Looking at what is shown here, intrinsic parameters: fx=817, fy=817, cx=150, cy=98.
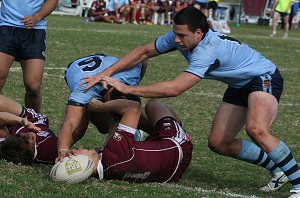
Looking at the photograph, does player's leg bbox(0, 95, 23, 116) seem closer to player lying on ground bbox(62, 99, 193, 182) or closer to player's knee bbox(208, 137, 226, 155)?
player lying on ground bbox(62, 99, 193, 182)

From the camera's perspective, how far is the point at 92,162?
6289 millimetres

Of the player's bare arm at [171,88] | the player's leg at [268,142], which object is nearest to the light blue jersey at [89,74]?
the player's bare arm at [171,88]

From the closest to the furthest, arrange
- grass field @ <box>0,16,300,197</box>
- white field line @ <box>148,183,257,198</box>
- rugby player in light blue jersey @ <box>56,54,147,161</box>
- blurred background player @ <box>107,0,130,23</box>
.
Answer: grass field @ <box>0,16,300,197</box> → white field line @ <box>148,183,257,198</box> → rugby player in light blue jersey @ <box>56,54,147,161</box> → blurred background player @ <box>107,0,130,23</box>

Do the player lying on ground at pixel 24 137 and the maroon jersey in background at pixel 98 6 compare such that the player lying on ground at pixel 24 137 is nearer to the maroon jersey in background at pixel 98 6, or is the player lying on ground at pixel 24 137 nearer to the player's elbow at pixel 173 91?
the player's elbow at pixel 173 91

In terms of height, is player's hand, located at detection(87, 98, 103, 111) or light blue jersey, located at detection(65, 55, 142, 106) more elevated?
light blue jersey, located at detection(65, 55, 142, 106)

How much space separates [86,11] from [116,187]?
26710 mm

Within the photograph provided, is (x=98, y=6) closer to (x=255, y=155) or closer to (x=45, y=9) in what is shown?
(x=45, y=9)

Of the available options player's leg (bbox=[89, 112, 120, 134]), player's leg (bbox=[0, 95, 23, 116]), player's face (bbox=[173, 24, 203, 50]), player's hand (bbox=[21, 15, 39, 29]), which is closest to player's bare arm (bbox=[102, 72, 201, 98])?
player's face (bbox=[173, 24, 203, 50])

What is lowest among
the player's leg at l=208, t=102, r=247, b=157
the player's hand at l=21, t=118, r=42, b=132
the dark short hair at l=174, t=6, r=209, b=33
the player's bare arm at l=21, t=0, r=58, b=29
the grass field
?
the grass field

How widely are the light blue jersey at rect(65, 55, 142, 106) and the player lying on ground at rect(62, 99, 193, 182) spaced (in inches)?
3.6

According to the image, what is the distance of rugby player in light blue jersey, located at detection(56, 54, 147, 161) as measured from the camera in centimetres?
661

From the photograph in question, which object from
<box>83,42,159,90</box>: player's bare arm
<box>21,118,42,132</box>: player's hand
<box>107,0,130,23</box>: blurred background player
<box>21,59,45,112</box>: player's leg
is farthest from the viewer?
<box>107,0,130,23</box>: blurred background player

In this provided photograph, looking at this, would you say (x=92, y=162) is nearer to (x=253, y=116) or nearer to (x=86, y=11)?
(x=253, y=116)

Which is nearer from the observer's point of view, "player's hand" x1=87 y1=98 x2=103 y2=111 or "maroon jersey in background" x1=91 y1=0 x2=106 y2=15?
"player's hand" x1=87 y1=98 x2=103 y2=111
